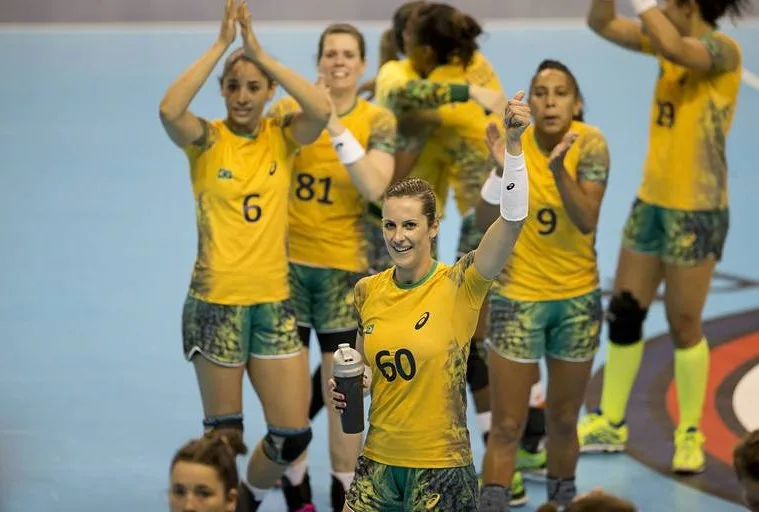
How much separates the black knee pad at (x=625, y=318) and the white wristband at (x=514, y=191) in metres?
2.97

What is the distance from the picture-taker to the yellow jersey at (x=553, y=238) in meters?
6.23

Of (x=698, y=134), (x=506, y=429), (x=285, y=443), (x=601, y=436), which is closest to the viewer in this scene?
(x=285, y=443)

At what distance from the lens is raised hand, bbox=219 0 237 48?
5934 millimetres

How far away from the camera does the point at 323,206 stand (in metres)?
6.64

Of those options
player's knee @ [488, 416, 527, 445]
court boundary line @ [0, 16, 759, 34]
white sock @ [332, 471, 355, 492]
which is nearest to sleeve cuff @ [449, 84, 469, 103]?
player's knee @ [488, 416, 527, 445]

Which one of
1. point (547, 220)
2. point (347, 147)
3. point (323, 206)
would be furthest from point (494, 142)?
point (323, 206)

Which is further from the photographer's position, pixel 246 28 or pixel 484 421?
pixel 484 421

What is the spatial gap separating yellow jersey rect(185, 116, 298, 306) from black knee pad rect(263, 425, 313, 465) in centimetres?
58

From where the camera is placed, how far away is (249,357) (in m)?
6.18

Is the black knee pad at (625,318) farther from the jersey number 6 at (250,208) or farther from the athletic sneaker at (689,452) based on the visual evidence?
the jersey number 6 at (250,208)

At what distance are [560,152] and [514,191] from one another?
1221 mm

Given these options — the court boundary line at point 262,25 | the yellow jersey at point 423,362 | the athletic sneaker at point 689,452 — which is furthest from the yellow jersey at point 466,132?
the court boundary line at point 262,25

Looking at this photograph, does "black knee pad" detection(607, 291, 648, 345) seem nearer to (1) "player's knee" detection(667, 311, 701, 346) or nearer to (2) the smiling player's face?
(1) "player's knee" detection(667, 311, 701, 346)

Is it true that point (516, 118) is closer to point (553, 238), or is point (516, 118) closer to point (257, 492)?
point (553, 238)
